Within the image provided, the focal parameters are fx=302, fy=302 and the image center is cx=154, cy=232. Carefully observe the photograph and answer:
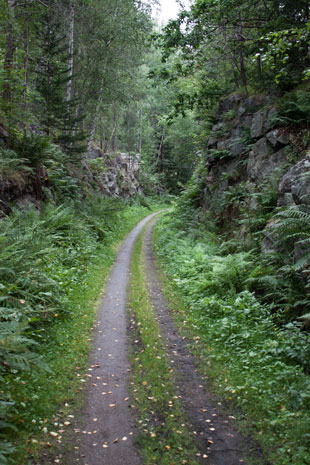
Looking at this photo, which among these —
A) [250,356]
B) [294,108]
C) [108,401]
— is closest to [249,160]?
[294,108]

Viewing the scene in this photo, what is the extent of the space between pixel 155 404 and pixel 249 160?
1027cm

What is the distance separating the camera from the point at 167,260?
47.2ft

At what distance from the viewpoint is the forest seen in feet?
14.4

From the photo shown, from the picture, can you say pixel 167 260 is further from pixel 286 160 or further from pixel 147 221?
pixel 147 221

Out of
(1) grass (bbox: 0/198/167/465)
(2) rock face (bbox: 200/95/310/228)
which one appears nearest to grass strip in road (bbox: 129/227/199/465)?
(1) grass (bbox: 0/198/167/465)

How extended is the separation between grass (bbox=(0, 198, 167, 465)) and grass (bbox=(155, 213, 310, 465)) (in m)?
2.47

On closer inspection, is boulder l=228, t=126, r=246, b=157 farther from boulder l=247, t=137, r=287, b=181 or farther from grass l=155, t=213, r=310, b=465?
grass l=155, t=213, r=310, b=465

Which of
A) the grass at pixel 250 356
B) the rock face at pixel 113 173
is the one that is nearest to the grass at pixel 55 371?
the grass at pixel 250 356

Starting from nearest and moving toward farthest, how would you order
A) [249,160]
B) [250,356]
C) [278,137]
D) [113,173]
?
[250,356]
[278,137]
[249,160]
[113,173]

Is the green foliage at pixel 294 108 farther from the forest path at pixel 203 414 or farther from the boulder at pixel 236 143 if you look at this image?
the forest path at pixel 203 414

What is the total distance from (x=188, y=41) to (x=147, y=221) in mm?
17696

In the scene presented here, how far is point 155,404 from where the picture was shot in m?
4.91

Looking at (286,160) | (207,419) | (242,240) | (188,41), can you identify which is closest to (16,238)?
(207,419)

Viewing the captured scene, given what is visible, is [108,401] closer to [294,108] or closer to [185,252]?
[185,252]
